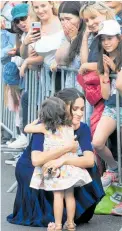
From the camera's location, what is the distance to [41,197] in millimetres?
6574

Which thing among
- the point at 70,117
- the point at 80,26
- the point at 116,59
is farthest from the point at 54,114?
the point at 80,26

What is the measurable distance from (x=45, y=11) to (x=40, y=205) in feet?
8.92

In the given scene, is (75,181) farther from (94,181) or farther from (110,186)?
(110,186)

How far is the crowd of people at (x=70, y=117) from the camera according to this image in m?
6.28

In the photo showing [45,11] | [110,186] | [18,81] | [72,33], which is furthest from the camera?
[18,81]

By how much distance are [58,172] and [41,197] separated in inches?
17.7

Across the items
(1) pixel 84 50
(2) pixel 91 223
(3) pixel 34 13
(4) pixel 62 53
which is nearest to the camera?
(2) pixel 91 223

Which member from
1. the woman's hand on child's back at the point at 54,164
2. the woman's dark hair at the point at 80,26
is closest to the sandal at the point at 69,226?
the woman's hand on child's back at the point at 54,164

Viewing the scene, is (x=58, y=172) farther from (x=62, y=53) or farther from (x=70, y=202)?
(x=62, y=53)

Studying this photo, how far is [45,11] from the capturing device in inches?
336

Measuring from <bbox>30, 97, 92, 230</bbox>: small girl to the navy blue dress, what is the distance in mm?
105

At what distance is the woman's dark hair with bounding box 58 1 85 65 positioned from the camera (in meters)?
7.59

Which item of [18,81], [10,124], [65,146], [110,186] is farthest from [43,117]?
[10,124]

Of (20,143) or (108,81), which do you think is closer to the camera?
(108,81)
